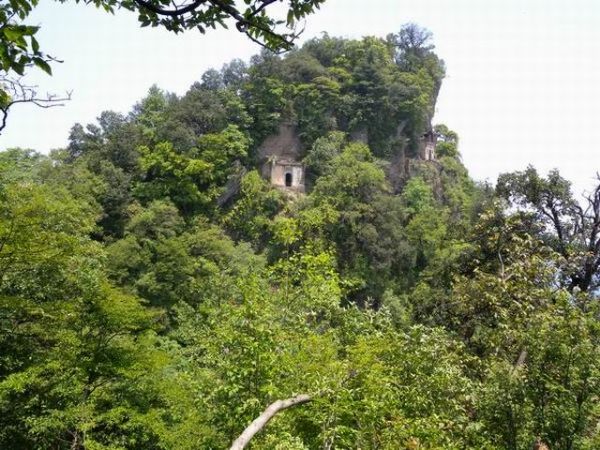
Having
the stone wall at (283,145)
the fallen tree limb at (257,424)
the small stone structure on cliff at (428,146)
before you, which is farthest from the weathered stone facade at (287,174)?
the fallen tree limb at (257,424)

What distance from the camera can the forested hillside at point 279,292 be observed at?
6.27 m

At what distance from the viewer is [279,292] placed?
10.1 metres

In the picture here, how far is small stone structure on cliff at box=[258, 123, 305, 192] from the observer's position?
37438mm

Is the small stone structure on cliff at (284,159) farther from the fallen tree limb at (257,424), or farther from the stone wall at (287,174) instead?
the fallen tree limb at (257,424)

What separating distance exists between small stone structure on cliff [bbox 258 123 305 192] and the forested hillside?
67cm

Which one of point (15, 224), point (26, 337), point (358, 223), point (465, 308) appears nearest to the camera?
point (15, 224)

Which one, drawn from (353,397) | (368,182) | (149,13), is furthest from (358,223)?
(149,13)

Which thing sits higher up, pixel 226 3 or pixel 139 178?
pixel 139 178

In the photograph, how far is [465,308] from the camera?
14062mm

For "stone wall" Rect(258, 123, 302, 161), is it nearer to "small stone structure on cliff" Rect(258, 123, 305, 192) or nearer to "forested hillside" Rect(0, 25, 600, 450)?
"small stone structure on cliff" Rect(258, 123, 305, 192)

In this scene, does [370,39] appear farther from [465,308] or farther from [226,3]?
[226,3]

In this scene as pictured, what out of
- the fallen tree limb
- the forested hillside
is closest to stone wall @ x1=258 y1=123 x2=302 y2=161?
the forested hillside

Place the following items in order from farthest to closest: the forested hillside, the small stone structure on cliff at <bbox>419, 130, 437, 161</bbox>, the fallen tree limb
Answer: the small stone structure on cliff at <bbox>419, 130, 437, 161</bbox>, the forested hillside, the fallen tree limb

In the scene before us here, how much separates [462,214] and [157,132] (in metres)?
23.8
